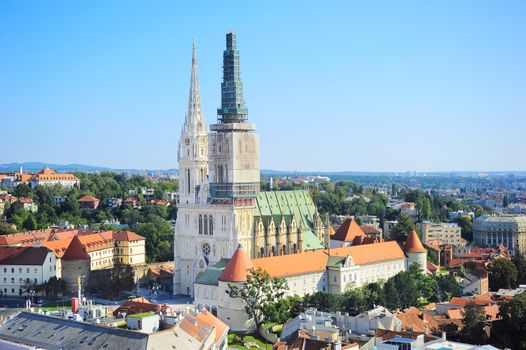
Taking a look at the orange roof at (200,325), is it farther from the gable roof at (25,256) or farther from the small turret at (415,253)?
the small turret at (415,253)

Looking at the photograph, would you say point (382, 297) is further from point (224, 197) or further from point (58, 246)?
point (58, 246)

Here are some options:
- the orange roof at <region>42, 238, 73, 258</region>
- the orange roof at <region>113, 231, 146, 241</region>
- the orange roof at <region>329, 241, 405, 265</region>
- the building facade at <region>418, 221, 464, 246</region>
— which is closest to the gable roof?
the orange roof at <region>42, 238, 73, 258</region>

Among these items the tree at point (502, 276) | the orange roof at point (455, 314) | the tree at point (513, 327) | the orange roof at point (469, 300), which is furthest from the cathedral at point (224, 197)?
the tree at point (513, 327)

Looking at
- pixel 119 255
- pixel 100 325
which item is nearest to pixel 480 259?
pixel 119 255

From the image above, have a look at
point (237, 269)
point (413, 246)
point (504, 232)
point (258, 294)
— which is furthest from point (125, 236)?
point (504, 232)

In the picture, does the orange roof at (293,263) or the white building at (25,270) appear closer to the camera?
the orange roof at (293,263)

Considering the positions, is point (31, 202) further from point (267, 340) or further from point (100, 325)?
point (100, 325)

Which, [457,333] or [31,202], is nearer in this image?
[457,333]
